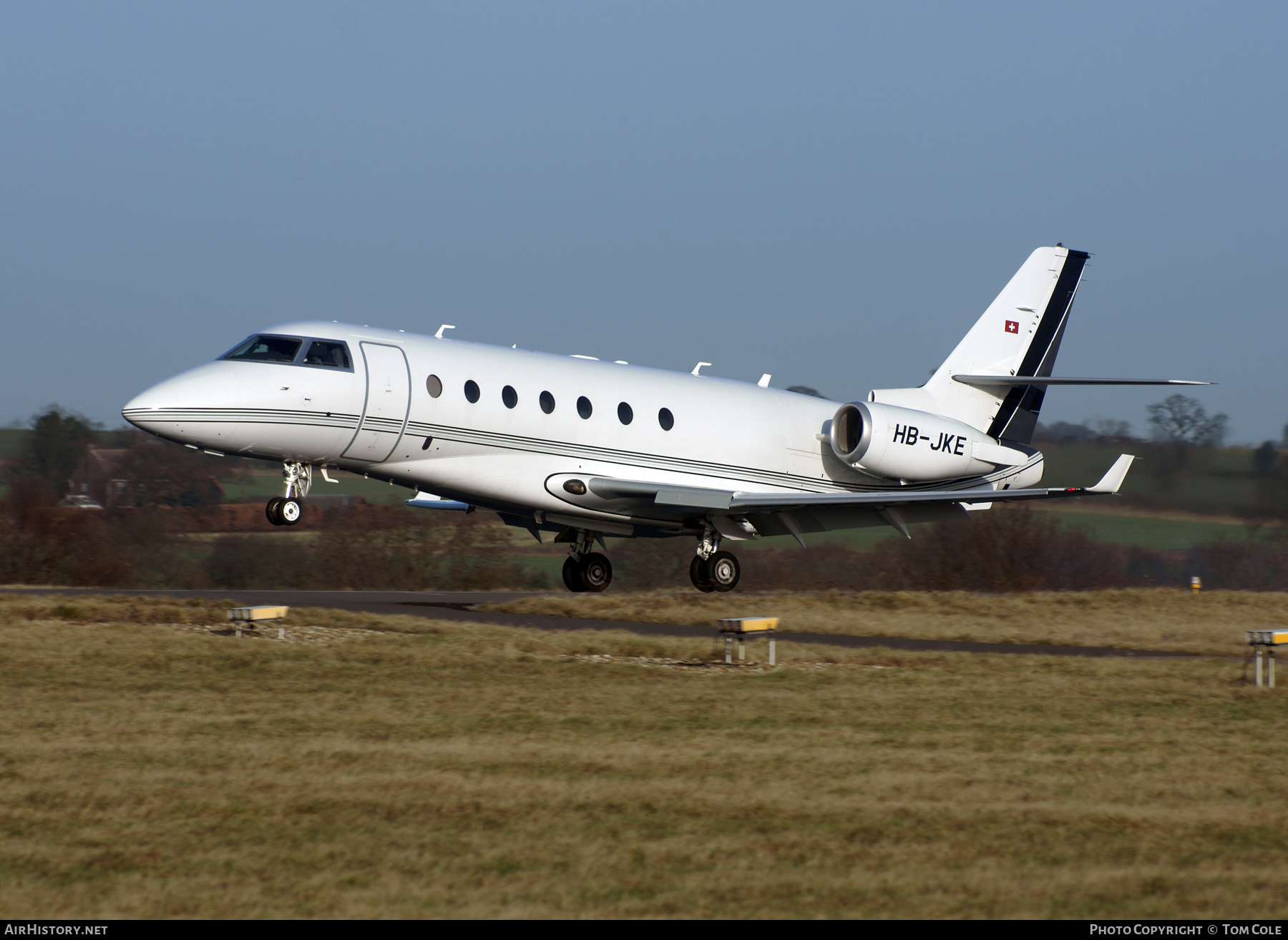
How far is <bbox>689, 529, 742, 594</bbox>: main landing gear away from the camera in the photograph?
2192 cm

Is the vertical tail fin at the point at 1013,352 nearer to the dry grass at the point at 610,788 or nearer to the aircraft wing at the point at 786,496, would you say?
the aircraft wing at the point at 786,496

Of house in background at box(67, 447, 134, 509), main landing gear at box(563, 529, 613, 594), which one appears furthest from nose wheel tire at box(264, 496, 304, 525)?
house in background at box(67, 447, 134, 509)

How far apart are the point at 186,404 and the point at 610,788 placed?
1052 centimetres

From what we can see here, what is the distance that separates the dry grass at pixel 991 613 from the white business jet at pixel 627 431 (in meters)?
1.35

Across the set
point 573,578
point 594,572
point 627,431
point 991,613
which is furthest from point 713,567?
point 991,613

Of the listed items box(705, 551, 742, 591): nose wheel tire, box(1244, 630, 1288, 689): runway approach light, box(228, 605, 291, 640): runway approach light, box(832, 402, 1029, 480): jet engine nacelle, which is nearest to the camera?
box(1244, 630, 1288, 689): runway approach light

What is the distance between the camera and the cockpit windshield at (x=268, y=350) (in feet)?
56.8

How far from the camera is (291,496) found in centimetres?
1777

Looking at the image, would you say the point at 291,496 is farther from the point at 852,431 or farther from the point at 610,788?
the point at 610,788

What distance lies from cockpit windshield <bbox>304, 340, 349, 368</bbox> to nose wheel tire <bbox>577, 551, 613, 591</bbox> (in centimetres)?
663

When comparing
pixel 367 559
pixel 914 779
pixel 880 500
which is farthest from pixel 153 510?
pixel 914 779

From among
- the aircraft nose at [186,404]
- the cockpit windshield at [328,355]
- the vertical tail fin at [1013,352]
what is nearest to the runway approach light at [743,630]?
the cockpit windshield at [328,355]

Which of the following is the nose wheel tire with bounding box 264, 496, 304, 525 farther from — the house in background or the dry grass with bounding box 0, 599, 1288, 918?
the house in background

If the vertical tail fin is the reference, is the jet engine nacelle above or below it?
below
